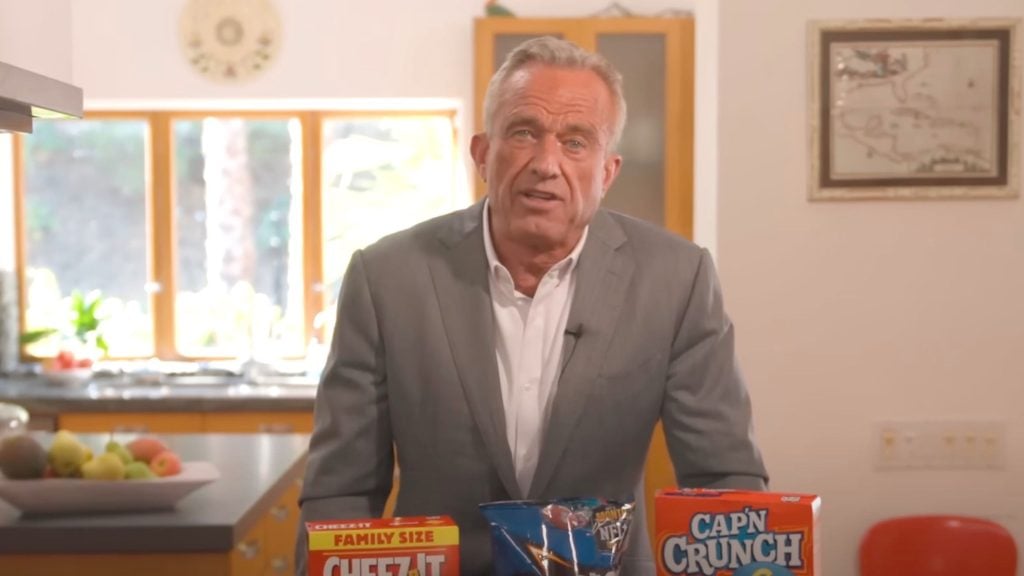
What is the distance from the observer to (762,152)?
105 inches

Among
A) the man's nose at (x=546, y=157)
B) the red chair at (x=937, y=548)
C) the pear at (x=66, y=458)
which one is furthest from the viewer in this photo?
the red chair at (x=937, y=548)

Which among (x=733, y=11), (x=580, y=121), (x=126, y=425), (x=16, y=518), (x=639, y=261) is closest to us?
(x=580, y=121)

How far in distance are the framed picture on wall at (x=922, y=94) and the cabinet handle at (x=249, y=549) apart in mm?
1563

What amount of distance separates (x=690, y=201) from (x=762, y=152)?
1391 mm

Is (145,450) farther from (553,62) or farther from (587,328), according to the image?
(553,62)

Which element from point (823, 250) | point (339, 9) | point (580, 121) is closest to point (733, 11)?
point (823, 250)

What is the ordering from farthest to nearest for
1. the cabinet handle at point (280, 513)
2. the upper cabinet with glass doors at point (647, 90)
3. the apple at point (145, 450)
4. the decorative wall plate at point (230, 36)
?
the decorative wall plate at point (230, 36), the upper cabinet with glass doors at point (647, 90), the cabinet handle at point (280, 513), the apple at point (145, 450)

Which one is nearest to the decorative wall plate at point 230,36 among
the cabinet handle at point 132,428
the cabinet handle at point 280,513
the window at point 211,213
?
the window at point 211,213

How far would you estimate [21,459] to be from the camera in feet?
6.75

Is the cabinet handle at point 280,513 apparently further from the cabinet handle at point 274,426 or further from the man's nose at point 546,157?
the man's nose at point 546,157

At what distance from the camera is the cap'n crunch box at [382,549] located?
3.83 feet

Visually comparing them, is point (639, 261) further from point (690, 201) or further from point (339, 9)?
point (339, 9)

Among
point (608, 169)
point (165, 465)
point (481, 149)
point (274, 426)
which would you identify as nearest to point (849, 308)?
point (608, 169)

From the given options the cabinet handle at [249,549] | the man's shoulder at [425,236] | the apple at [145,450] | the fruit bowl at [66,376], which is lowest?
the cabinet handle at [249,549]
